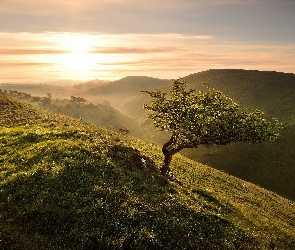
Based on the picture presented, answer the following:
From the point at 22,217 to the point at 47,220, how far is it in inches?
70.3

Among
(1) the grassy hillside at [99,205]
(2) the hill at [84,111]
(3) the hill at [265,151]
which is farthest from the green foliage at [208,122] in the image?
(2) the hill at [84,111]

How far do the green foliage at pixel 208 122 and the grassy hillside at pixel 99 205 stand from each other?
543cm

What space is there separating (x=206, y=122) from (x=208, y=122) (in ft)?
0.66

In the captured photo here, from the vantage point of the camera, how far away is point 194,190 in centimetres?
3231

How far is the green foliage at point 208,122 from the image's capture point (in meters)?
29.2

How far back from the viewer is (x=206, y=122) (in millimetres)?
27781

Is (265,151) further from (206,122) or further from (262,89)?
(262,89)

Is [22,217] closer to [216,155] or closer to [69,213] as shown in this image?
[69,213]

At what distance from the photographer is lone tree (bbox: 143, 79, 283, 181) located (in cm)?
2930

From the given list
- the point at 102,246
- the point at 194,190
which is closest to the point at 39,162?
the point at 102,246

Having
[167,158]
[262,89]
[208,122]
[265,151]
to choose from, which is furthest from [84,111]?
[208,122]

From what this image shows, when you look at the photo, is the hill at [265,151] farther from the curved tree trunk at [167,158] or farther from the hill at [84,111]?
the curved tree trunk at [167,158]

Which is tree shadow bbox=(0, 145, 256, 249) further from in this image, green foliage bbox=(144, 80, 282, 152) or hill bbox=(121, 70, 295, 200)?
hill bbox=(121, 70, 295, 200)

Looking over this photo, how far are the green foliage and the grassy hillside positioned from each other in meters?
5.43
